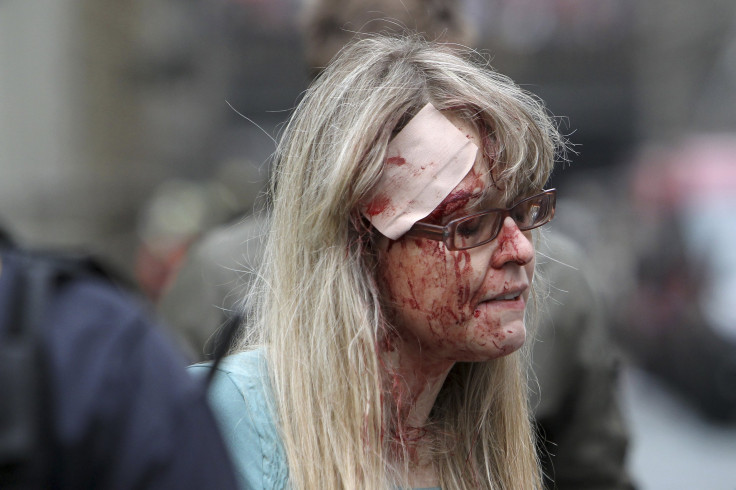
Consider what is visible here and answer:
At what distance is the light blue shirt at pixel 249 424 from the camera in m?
1.82

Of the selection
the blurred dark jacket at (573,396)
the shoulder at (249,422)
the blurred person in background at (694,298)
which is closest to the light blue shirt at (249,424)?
the shoulder at (249,422)

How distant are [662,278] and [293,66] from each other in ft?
52.3

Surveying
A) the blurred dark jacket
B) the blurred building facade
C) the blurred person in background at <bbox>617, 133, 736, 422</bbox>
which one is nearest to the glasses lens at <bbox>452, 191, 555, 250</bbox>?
the blurred dark jacket

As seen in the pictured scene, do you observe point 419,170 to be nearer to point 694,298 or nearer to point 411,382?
point 411,382

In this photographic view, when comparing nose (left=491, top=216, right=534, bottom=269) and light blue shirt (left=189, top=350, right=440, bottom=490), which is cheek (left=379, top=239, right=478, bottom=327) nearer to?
nose (left=491, top=216, right=534, bottom=269)

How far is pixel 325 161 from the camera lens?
1.99 metres

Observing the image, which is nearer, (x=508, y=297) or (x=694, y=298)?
(x=508, y=297)

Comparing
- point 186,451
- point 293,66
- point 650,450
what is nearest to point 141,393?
point 186,451

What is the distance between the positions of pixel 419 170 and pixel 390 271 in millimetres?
205

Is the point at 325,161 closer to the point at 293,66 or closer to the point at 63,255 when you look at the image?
the point at 63,255

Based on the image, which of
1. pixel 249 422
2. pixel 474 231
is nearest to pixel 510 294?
pixel 474 231

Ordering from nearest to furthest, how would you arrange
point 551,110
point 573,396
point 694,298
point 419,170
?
point 419,170 < point 573,396 < point 551,110 < point 694,298

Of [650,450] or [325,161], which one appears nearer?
[325,161]

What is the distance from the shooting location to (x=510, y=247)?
1960 millimetres
